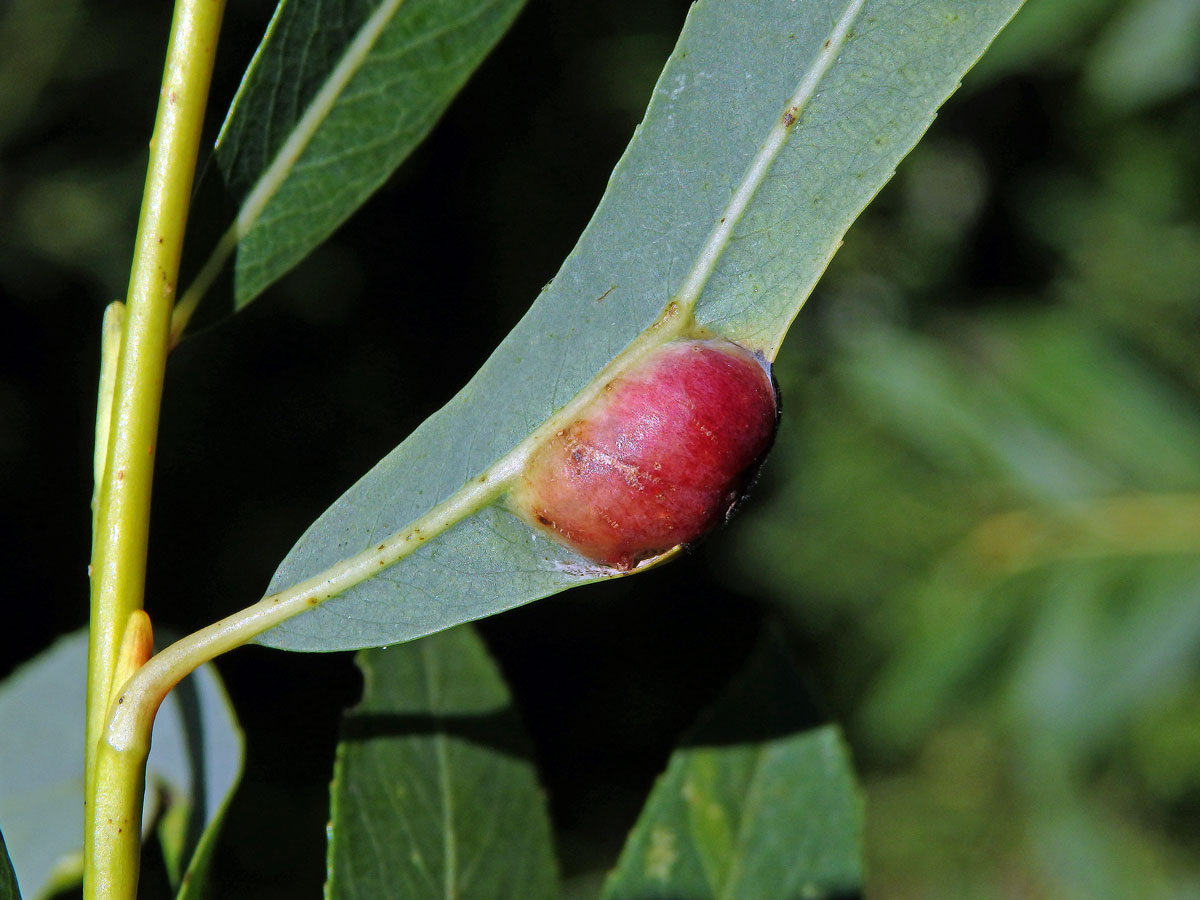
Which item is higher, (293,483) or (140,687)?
(293,483)

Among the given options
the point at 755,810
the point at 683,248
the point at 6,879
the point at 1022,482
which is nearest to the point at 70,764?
the point at 6,879

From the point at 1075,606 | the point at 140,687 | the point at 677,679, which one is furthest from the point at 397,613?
the point at 677,679

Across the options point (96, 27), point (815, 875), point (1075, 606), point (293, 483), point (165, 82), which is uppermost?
point (96, 27)

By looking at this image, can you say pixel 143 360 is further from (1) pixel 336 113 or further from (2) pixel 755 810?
(2) pixel 755 810

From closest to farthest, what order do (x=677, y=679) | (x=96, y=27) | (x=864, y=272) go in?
(x=96, y=27), (x=864, y=272), (x=677, y=679)

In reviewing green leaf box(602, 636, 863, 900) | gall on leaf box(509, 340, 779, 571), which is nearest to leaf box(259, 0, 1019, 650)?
gall on leaf box(509, 340, 779, 571)

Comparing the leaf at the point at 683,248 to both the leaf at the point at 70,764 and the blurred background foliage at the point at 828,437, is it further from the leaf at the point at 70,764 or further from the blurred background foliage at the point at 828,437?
the blurred background foliage at the point at 828,437

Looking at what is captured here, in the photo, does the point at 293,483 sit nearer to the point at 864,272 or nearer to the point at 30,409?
the point at 30,409

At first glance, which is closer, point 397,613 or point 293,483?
point 397,613
